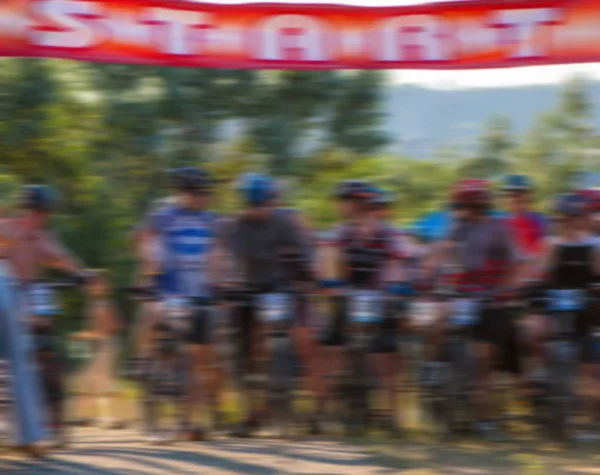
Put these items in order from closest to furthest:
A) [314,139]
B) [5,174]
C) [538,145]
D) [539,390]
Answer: [539,390]
[5,174]
[314,139]
[538,145]

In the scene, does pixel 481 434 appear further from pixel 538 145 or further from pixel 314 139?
pixel 538 145

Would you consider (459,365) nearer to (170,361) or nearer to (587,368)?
(587,368)

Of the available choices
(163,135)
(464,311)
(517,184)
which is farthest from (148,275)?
(163,135)

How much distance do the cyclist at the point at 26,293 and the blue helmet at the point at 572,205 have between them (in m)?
2.69

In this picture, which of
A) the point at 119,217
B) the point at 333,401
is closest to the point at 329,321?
the point at 333,401

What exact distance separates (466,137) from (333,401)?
7.81 metres

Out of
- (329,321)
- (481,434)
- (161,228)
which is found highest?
(161,228)

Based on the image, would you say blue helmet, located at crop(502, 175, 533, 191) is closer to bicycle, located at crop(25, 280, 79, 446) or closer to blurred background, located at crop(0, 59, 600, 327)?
blurred background, located at crop(0, 59, 600, 327)

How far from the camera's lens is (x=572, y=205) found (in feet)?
23.3

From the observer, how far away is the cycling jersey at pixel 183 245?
7.74m

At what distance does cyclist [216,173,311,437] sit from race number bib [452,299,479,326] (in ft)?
2.81

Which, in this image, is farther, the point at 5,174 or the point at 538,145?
the point at 538,145

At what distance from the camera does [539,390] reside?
7.34 metres

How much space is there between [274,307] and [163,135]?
13.5 feet
